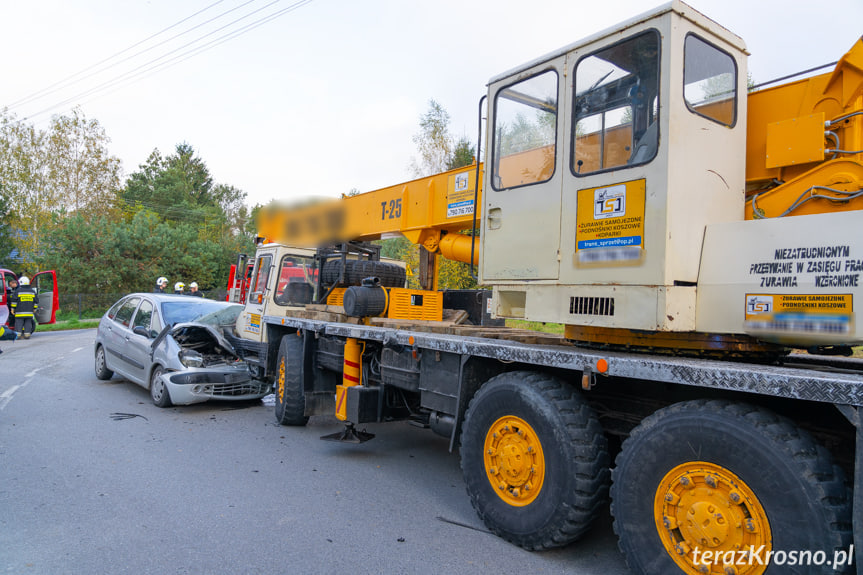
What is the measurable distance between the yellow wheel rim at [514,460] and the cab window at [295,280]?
5.43m

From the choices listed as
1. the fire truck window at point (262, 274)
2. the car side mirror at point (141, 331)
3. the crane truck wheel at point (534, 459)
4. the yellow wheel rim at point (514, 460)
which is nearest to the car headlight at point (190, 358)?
the car side mirror at point (141, 331)

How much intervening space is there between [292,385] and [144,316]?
393 centimetres

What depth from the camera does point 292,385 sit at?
715 centimetres

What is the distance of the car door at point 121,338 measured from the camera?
31.1ft

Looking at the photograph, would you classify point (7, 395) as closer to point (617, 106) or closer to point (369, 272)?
point (369, 272)

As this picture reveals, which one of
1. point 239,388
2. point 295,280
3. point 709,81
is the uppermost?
point 709,81

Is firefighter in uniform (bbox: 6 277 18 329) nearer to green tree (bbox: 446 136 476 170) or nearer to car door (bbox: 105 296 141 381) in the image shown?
car door (bbox: 105 296 141 381)

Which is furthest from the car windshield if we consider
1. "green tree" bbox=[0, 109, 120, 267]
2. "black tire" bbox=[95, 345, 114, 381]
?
"green tree" bbox=[0, 109, 120, 267]

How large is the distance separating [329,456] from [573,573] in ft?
10.7

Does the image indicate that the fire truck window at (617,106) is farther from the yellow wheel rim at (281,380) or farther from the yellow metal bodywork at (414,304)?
the yellow wheel rim at (281,380)

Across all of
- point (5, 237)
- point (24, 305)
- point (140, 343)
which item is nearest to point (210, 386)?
point (140, 343)

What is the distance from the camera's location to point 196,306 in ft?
32.7

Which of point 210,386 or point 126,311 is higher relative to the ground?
point 126,311

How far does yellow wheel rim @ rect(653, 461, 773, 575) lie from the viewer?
8.59 feet
